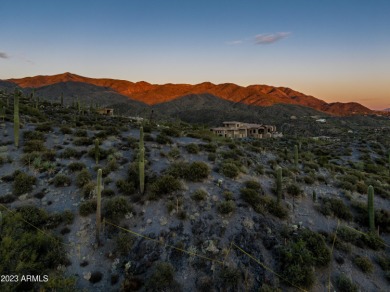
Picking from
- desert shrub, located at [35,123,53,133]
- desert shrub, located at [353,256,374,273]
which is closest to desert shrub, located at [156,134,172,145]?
desert shrub, located at [35,123,53,133]

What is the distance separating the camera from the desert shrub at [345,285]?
885cm

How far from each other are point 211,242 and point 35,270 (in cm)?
618

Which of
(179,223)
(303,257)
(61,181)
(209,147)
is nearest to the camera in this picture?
(303,257)

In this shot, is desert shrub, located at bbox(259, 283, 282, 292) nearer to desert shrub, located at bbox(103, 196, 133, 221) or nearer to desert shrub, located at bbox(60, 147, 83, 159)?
desert shrub, located at bbox(103, 196, 133, 221)

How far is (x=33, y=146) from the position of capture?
16.0 m

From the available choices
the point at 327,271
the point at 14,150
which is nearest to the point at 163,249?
the point at 327,271

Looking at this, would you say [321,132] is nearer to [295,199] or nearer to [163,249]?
[295,199]

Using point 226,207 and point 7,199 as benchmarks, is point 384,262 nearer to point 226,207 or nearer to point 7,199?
point 226,207

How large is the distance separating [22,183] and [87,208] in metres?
3.98

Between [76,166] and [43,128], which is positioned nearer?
[76,166]

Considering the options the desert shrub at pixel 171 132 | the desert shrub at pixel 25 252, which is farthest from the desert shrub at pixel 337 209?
the desert shrub at pixel 171 132

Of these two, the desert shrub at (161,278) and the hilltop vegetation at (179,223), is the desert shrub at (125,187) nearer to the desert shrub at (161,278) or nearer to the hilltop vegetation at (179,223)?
the hilltop vegetation at (179,223)

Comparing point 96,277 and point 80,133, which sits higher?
point 80,133

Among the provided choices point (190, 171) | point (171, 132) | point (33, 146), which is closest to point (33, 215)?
point (33, 146)
